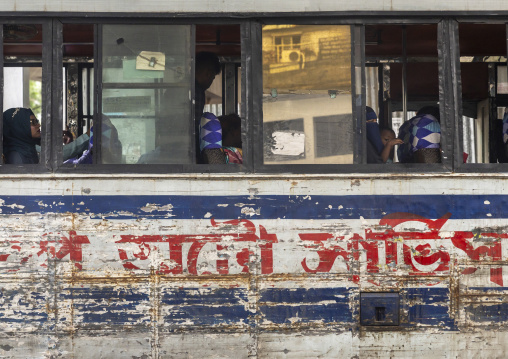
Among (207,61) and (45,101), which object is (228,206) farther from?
(45,101)

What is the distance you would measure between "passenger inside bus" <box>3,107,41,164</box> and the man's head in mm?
1165

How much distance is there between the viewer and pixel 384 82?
19.7 ft

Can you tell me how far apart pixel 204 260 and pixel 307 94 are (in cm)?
123

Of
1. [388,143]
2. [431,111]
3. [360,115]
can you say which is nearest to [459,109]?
[431,111]

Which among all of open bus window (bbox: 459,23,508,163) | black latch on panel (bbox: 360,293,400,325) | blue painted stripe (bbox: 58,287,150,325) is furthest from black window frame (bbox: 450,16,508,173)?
blue painted stripe (bbox: 58,287,150,325)

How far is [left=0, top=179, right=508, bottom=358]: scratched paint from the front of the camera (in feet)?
14.4

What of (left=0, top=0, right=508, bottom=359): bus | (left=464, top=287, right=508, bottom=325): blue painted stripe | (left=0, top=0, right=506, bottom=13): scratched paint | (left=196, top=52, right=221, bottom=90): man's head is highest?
(left=0, top=0, right=506, bottom=13): scratched paint

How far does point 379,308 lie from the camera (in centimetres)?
442

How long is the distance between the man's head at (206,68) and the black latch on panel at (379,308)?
172cm

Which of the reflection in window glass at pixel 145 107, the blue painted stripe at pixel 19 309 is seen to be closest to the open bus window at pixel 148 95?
the reflection in window glass at pixel 145 107

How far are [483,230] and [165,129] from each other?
2091 mm

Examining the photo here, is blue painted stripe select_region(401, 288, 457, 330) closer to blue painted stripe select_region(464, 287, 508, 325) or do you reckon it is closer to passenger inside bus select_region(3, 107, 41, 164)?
blue painted stripe select_region(464, 287, 508, 325)

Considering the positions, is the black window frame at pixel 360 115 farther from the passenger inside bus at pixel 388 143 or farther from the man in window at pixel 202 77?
the man in window at pixel 202 77

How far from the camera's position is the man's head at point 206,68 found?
4582 mm
